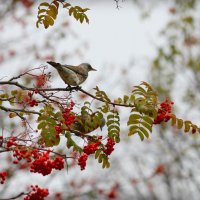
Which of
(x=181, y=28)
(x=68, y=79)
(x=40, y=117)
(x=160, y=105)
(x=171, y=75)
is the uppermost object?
(x=181, y=28)

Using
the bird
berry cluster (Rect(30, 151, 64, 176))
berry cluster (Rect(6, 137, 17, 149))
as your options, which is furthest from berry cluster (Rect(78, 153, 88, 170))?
the bird

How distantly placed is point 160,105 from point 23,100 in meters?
1.28

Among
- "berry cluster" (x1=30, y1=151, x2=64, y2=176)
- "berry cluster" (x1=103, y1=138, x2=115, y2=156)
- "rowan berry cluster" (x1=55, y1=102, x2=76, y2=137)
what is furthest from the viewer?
"berry cluster" (x1=103, y1=138, x2=115, y2=156)

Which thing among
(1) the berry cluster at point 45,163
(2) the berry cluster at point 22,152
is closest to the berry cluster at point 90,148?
(1) the berry cluster at point 45,163

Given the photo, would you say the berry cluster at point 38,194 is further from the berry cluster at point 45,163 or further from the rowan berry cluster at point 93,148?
the rowan berry cluster at point 93,148

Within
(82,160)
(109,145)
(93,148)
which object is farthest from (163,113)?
(82,160)

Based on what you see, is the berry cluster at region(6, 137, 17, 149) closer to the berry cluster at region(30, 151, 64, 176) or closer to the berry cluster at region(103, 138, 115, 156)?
the berry cluster at region(30, 151, 64, 176)

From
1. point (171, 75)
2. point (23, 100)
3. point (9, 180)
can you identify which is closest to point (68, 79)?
point (23, 100)

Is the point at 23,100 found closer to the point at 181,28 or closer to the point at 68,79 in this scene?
the point at 68,79

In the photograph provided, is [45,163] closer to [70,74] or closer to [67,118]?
[67,118]

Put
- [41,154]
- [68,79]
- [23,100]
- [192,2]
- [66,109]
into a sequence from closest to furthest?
1. [41,154]
2. [66,109]
3. [23,100]
4. [68,79]
5. [192,2]

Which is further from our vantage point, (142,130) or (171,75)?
(171,75)

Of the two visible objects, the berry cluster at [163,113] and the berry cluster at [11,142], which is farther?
the berry cluster at [163,113]

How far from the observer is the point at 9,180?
936 cm
